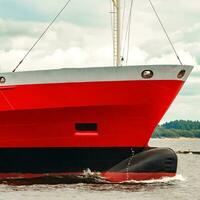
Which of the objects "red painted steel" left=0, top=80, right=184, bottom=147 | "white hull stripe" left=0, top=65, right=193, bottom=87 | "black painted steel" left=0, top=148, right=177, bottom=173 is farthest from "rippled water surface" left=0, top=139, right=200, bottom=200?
"white hull stripe" left=0, top=65, right=193, bottom=87

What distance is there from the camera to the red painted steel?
20719mm

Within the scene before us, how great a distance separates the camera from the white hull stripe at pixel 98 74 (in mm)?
20641

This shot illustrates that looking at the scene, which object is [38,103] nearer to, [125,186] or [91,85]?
[91,85]

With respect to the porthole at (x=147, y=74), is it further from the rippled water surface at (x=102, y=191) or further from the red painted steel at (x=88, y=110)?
the rippled water surface at (x=102, y=191)

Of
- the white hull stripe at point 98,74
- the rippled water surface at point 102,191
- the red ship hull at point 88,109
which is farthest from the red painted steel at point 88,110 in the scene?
the rippled water surface at point 102,191

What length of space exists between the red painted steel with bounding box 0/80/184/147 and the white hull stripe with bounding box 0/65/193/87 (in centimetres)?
17

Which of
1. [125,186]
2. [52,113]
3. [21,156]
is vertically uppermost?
[52,113]

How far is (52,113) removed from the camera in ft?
69.0

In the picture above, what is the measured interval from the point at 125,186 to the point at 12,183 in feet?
14.7

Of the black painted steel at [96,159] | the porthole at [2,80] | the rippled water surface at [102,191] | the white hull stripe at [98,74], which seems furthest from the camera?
the porthole at [2,80]

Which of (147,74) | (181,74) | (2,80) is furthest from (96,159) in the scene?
(2,80)

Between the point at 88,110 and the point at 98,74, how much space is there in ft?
4.67

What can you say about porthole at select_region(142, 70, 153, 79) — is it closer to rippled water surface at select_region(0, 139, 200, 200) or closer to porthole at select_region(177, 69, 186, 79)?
porthole at select_region(177, 69, 186, 79)

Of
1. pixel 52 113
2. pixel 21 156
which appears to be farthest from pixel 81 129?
pixel 21 156
